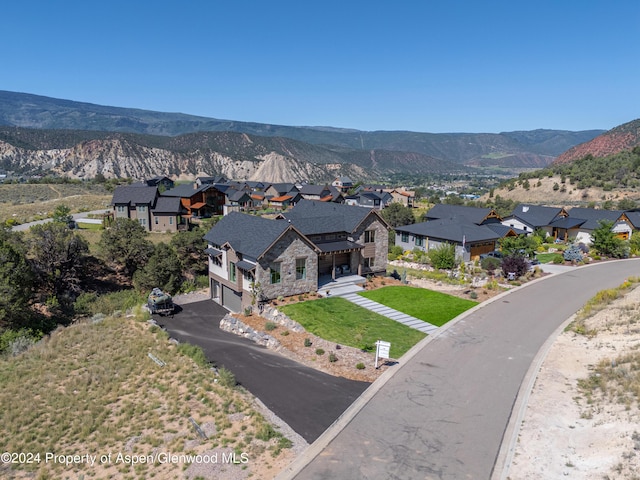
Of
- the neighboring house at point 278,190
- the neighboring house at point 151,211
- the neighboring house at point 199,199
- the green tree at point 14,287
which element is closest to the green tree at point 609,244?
the neighboring house at point 151,211

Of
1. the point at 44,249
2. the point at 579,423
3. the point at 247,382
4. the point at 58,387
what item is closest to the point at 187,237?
the point at 44,249

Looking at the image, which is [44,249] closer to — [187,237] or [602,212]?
[187,237]

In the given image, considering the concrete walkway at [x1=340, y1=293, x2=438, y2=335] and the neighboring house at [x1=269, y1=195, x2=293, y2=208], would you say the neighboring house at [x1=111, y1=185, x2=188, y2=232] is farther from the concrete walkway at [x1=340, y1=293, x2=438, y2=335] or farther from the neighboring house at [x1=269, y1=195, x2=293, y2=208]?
the concrete walkway at [x1=340, y1=293, x2=438, y2=335]

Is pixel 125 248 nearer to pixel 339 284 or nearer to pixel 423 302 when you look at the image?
pixel 339 284

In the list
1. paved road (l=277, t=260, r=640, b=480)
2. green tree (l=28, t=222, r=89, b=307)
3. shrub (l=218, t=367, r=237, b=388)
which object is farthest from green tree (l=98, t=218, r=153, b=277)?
paved road (l=277, t=260, r=640, b=480)

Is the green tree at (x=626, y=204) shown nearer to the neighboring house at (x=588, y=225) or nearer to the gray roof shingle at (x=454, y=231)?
the neighboring house at (x=588, y=225)

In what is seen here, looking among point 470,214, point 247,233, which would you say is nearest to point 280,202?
point 470,214
